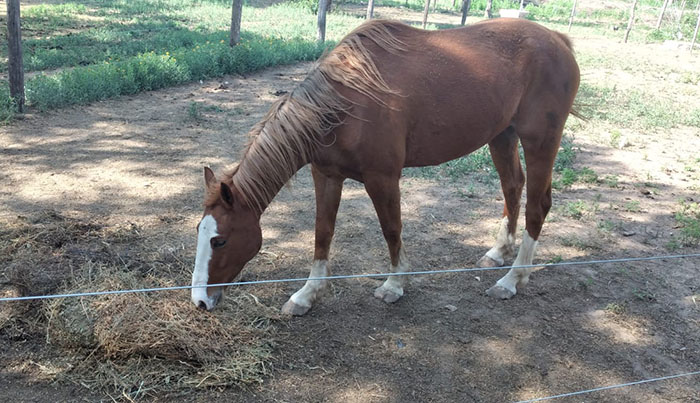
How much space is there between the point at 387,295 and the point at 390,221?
0.58m

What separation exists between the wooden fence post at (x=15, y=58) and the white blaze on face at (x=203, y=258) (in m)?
5.99

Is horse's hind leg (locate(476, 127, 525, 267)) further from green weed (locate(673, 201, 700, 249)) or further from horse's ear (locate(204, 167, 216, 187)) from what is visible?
horse's ear (locate(204, 167, 216, 187))

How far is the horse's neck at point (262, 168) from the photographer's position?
120 inches

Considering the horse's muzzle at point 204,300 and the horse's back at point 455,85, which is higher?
the horse's back at point 455,85

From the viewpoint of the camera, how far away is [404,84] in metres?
3.46

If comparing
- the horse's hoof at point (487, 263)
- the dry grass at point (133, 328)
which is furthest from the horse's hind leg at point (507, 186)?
the dry grass at point (133, 328)

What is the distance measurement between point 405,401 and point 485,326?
3.22 ft

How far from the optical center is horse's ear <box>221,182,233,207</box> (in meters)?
2.86

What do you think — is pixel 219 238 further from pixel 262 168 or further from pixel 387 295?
pixel 387 295

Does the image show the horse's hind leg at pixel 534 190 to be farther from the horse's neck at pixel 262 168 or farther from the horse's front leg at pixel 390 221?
the horse's neck at pixel 262 168

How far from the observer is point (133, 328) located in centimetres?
305

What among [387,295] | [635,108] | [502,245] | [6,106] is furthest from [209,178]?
[635,108]

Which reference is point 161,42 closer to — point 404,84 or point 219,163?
point 219,163

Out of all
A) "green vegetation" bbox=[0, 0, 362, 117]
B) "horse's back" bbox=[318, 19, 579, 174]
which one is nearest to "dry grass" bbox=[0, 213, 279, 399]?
"horse's back" bbox=[318, 19, 579, 174]
